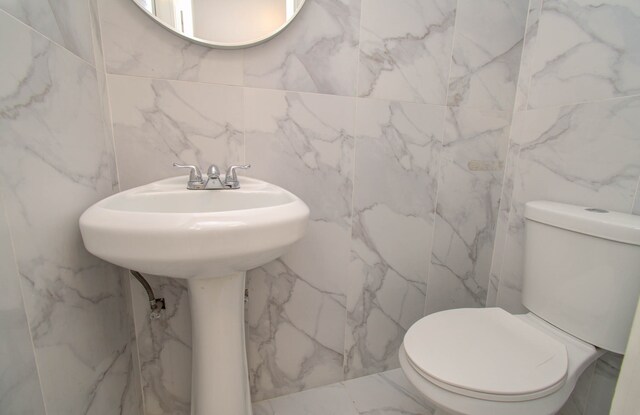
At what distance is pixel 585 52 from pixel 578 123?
223mm

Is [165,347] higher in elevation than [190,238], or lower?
lower

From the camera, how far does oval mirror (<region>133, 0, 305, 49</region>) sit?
760 millimetres

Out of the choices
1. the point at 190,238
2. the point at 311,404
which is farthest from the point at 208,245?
the point at 311,404

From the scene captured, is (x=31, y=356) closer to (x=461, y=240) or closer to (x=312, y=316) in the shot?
(x=312, y=316)

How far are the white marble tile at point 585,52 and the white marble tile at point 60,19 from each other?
143 centimetres

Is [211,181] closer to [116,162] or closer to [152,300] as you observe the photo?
[116,162]

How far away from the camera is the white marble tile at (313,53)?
2.79ft

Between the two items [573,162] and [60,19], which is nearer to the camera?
[60,19]

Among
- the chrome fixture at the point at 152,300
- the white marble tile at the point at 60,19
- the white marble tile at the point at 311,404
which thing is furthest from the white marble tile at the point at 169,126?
the white marble tile at the point at 311,404

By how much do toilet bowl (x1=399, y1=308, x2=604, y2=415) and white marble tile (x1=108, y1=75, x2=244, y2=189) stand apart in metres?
0.78

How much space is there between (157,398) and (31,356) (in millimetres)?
632

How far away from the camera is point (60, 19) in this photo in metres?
0.58

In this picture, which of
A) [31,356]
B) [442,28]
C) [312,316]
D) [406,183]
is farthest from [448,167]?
[31,356]

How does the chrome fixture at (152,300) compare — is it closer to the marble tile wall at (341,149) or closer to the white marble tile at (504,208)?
the marble tile wall at (341,149)
